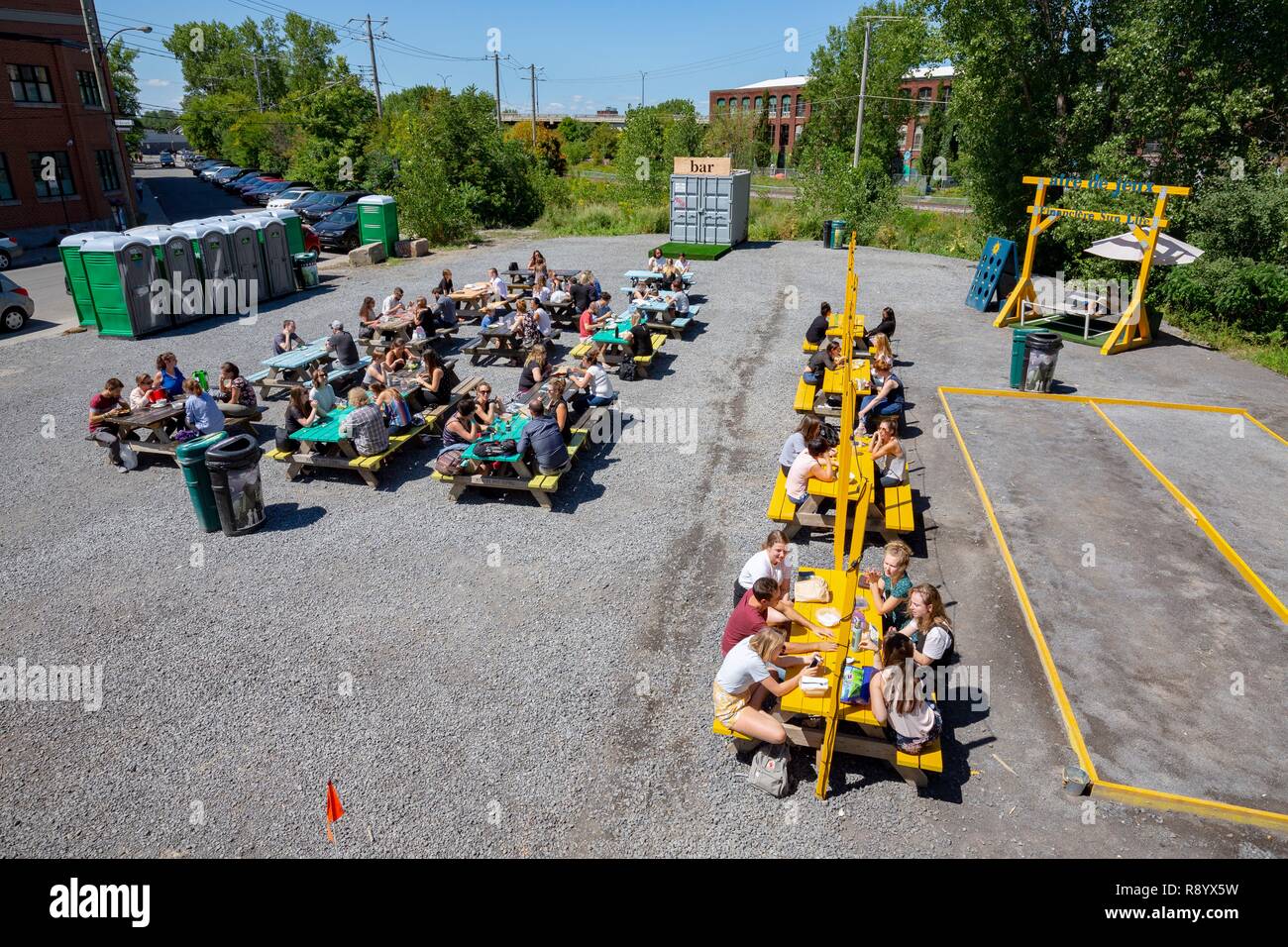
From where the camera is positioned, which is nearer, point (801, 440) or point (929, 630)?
point (929, 630)

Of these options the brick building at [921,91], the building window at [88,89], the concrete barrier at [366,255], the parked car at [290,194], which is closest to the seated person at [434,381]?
the concrete barrier at [366,255]

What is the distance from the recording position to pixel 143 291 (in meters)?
17.2

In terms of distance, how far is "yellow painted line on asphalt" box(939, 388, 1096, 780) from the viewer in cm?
599

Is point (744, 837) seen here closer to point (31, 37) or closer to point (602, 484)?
point (602, 484)

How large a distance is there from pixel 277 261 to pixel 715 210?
15.4m

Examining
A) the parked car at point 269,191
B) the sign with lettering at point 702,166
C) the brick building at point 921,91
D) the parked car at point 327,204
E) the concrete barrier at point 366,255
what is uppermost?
the brick building at point 921,91

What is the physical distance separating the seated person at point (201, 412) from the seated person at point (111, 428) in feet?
0.74

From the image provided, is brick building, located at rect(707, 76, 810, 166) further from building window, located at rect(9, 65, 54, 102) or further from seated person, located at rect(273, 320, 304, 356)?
seated person, located at rect(273, 320, 304, 356)

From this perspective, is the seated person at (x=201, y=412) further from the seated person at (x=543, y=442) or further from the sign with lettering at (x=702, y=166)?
the sign with lettering at (x=702, y=166)

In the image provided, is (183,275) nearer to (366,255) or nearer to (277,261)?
(277,261)

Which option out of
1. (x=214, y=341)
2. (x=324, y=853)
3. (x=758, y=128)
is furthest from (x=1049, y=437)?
(x=758, y=128)

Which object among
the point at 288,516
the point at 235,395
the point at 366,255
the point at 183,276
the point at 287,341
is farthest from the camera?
the point at 366,255

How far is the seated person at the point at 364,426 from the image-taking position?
10.2 metres

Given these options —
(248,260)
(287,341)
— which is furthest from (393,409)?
(248,260)
